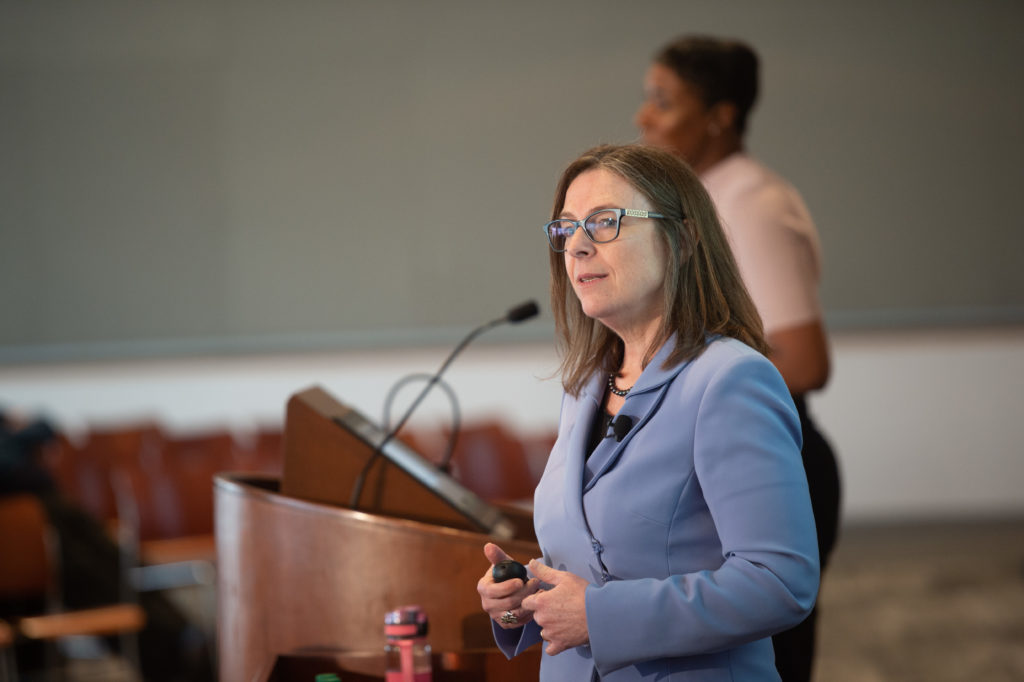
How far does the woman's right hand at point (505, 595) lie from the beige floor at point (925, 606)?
3.04m

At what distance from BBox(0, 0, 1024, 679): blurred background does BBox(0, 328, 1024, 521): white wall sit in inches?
0.9

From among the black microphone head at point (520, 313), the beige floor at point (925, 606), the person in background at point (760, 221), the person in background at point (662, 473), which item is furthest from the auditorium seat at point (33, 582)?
the person in background at point (662, 473)

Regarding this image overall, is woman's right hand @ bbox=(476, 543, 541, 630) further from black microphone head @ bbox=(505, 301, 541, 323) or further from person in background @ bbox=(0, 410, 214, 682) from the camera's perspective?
person in background @ bbox=(0, 410, 214, 682)

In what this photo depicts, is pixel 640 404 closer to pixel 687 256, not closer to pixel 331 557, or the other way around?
pixel 687 256

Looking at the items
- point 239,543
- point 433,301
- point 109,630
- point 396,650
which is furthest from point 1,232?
point 396,650

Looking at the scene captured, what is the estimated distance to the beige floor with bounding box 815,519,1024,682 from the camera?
164 inches

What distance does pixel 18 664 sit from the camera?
4.30 meters

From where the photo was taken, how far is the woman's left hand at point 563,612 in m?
1.27

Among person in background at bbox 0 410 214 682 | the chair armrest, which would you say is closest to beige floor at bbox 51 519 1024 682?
person in background at bbox 0 410 214 682

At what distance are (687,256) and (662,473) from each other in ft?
0.96

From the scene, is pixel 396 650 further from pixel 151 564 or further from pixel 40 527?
pixel 151 564

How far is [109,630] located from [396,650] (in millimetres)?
2843

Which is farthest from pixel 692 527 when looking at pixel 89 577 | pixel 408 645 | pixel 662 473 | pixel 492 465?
pixel 492 465

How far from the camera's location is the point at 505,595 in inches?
53.1
